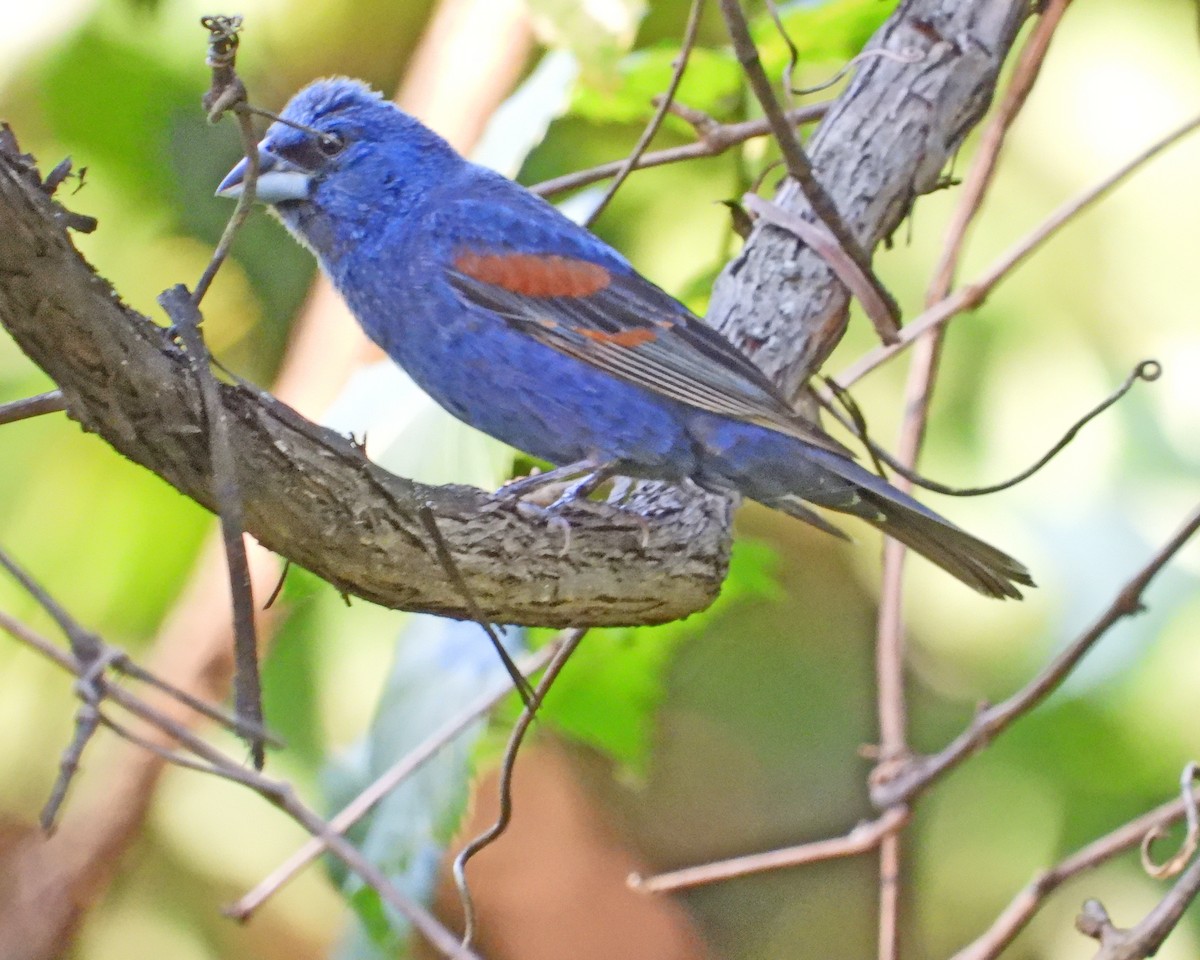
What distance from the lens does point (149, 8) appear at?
2.90m

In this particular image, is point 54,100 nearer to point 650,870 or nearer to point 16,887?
point 16,887

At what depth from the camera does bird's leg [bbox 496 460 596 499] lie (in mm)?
1979

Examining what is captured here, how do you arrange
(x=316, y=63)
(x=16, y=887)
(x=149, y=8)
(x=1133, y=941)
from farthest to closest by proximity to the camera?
(x=316, y=63) < (x=16, y=887) < (x=149, y=8) < (x=1133, y=941)

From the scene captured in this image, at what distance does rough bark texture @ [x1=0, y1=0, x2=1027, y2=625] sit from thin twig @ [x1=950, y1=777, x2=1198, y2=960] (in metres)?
0.81

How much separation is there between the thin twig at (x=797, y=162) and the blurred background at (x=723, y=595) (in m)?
0.82

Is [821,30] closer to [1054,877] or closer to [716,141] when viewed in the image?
[716,141]

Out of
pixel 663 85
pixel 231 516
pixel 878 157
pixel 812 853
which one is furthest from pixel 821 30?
pixel 231 516

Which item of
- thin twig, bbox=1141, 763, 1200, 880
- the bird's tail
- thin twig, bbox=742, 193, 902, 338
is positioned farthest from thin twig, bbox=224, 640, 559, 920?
thin twig, bbox=1141, 763, 1200, 880

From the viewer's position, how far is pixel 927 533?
222cm

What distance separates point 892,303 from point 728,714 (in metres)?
1.78

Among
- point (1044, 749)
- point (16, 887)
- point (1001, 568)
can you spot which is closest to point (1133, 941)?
point (1001, 568)

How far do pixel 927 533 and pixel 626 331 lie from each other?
2.15ft

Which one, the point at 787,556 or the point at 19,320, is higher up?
the point at 19,320

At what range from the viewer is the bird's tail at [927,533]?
85.1 inches
